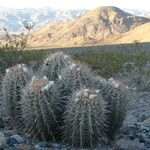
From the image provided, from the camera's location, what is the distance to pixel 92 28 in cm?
10688

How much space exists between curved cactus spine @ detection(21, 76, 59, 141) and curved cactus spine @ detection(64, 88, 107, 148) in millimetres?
215

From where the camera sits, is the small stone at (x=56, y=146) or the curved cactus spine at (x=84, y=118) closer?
the curved cactus spine at (x=84, y=118)

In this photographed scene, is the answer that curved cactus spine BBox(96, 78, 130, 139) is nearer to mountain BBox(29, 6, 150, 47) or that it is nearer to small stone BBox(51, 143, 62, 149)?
small stone BBox(51, 143, 62, 149)

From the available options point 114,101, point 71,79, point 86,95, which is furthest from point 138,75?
point 86,95

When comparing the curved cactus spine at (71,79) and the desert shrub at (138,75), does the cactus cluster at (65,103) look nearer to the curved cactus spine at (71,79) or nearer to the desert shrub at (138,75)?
the curved cactus spine at (71,79)

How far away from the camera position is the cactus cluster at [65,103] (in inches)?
243

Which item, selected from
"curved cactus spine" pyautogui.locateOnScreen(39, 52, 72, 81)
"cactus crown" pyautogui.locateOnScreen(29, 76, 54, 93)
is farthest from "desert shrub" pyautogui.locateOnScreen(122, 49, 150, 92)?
"cactus crown" pyautogui.locateOnScreen(29, 76, 54, 93)

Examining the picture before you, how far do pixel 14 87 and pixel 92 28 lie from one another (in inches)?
3968

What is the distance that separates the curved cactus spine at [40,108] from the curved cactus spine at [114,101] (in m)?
0.80

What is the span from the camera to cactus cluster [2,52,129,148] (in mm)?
6180

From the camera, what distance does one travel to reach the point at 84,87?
6.38 m

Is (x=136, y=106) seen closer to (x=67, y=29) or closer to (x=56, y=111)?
(x=56, y=111)

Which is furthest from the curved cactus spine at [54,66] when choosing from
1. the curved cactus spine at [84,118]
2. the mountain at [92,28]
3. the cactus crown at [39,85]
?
the mountain at [92,28]

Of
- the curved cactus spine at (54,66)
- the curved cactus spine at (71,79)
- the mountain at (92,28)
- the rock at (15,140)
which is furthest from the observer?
the mountain at (92,28)
